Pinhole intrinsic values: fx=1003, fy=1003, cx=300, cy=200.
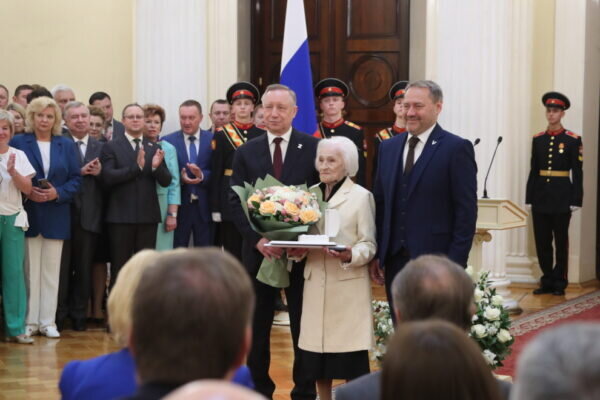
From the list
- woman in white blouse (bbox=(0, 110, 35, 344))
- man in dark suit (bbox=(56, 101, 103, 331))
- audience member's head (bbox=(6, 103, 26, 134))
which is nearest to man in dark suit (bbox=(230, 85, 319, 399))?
woman in white blouse (bbox=(0, 110, 35, 344))

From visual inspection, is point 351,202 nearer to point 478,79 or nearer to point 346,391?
point 346,391

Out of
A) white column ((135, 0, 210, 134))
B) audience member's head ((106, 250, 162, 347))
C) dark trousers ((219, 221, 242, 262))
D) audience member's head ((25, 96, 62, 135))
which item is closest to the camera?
audience member's head ((106, 250, 162, 347))

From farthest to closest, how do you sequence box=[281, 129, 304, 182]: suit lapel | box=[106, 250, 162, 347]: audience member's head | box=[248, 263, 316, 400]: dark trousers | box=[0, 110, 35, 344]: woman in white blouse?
1. box=[0, 110, 35, 344]: woman in white blouse
2. box=[281, 129, 304, 182]: suit lapel
3. box=[248, 263, 316, 400]: dark trousers
4. box=[106, 250, 162, 347]: audience member's head

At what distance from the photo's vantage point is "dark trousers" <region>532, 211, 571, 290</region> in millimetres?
9352

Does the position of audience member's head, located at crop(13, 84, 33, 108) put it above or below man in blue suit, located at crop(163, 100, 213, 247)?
above

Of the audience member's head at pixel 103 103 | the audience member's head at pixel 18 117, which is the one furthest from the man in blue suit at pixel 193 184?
the audience member's head at pixel 18 117

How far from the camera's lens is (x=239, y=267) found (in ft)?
5.65

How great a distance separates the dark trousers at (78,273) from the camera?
23.5ft

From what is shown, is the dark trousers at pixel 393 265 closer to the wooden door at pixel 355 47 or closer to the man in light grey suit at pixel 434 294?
the man in light grey suit at pixel 434 294

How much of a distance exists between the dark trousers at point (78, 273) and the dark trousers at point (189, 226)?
778 mm

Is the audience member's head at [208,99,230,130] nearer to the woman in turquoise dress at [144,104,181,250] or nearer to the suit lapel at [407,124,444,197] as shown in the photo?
the woman in turquoise dress at [144,104,181,250]

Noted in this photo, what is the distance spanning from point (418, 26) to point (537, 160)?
5.87 ft

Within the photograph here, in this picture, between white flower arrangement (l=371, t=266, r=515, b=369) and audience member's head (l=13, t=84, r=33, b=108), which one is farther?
audience member's head (l=13, t=84, r=33, b=108)

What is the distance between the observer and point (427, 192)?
4516 mm
